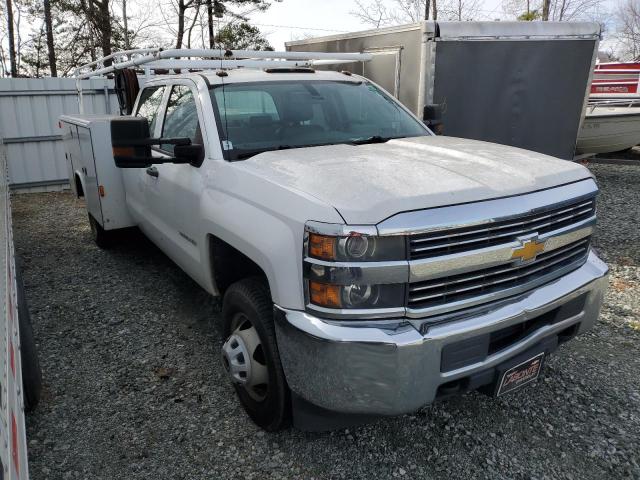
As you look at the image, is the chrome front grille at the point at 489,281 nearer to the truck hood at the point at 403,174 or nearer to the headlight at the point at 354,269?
the headlight at the point at 354,269

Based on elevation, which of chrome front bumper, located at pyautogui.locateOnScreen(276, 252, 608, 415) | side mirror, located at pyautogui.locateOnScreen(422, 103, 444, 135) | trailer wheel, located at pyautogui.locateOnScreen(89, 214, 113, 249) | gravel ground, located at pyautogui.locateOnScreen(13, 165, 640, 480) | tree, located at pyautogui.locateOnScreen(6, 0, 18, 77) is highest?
tree, located at pyautogui.locateOnScreen(6, 0, 18, 77)

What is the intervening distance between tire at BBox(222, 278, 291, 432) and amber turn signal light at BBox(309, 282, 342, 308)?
1.45 feet

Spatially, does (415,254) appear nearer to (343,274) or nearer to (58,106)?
(343,274)

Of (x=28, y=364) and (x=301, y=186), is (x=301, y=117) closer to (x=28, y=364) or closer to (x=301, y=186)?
(x=301, y=186)

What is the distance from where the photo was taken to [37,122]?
1004 centimetres

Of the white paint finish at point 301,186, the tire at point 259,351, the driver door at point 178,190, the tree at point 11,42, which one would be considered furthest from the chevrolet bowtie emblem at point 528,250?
the tree at point 11,42

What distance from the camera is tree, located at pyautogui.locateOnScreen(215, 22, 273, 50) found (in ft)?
76.0

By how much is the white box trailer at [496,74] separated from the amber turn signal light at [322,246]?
5293mm

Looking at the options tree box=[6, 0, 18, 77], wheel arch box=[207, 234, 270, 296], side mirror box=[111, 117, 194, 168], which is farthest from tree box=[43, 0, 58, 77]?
wheel arch box=[207, 234, 270, 296]

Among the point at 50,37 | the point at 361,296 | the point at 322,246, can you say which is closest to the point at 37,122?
the point at 322,246

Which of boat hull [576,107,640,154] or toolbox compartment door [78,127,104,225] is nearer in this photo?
toolbox compartment door [78,127,104,225]

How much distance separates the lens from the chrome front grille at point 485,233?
7.16 ft

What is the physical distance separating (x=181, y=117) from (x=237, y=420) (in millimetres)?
2230

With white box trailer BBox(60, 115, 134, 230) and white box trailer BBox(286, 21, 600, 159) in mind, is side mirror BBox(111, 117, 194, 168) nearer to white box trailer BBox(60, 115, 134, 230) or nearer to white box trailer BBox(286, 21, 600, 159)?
white box trailer BBox(60, 115, 134, 230)
